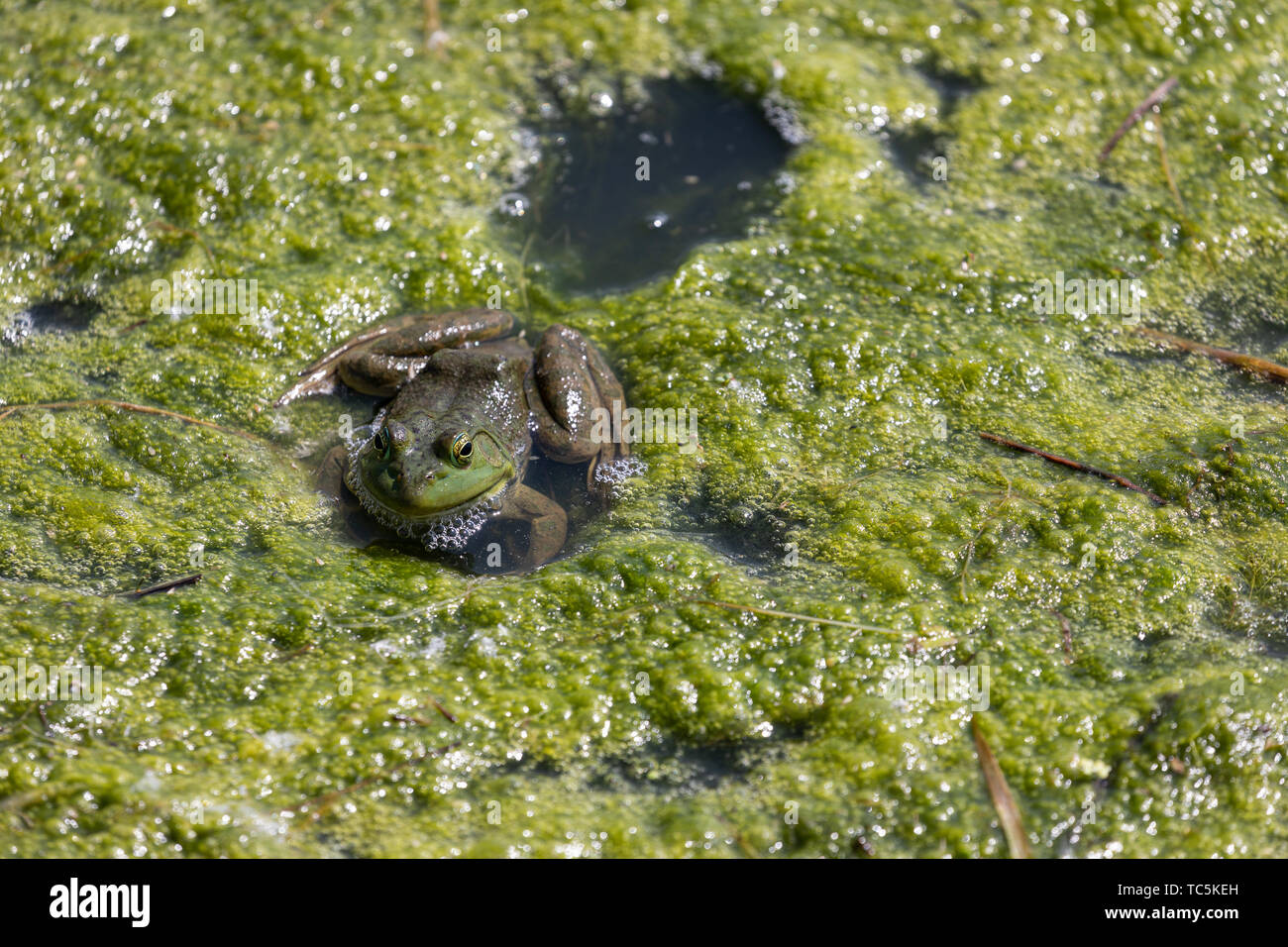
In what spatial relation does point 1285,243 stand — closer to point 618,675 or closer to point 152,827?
point 618,675

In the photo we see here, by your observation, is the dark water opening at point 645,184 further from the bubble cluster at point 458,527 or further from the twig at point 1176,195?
the twig at point 1176,195

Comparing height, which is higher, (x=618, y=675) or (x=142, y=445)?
(x=142, y=445)

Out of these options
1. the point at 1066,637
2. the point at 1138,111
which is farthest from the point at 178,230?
the point at 1138,111

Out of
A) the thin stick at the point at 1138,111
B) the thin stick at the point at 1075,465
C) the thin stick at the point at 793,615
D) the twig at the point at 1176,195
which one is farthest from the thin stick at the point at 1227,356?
the thin stick at the point at 793,615

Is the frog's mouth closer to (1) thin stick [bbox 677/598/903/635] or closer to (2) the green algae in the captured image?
(2) the green algae

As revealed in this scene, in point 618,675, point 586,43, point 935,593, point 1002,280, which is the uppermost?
point 586,43
